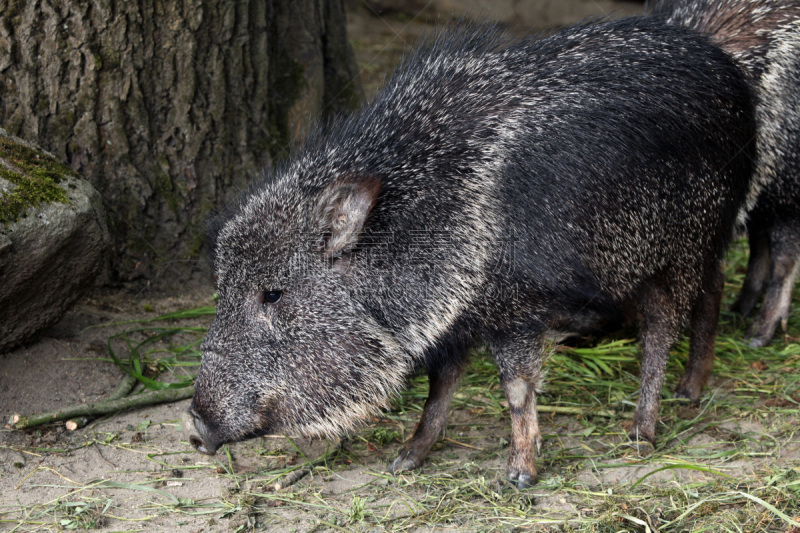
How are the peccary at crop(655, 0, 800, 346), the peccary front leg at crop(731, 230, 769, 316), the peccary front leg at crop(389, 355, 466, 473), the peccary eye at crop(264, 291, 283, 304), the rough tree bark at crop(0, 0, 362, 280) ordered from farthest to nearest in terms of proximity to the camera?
1. the peccary front leg at crop(731, 230, 769, 316)
2. the rough tree bark at crop(0, 0, 362, 280)
3. the peccary at crop(655, 0, 800, 346)
4. the peccary front leg at crop(389, 355, 466, 473)
5. the peccary eye at crop(264, 291, 283, 304)

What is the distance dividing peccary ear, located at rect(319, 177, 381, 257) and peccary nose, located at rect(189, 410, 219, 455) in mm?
821

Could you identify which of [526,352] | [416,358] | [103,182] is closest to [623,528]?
[526,352]

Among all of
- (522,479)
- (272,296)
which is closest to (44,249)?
(272,296)

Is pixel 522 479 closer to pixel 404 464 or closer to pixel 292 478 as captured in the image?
pixel 404 464

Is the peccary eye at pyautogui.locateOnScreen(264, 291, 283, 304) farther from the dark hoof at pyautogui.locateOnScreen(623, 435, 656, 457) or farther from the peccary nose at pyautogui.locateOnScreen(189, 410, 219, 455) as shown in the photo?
the dark hoof at pyautogui.locateOnScreen(623, 435, 656, 457)

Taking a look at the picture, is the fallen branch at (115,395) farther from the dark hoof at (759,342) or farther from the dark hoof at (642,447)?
the dark hoof at (759,342)

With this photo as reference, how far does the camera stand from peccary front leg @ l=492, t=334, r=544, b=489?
3270 mm

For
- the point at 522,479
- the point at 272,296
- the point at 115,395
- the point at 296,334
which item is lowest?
the point at 115,395

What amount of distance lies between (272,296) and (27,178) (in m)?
1.21

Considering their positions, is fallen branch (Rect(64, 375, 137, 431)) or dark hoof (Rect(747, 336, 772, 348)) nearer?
fallen branch (Rect(64, 375, 137, 431))

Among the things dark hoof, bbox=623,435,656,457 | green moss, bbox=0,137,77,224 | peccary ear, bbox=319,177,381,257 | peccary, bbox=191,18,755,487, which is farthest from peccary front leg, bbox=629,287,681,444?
green moss, bbox=0,137,77,224

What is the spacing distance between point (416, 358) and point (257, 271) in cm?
74

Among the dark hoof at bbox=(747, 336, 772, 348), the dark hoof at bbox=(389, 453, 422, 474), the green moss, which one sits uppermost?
the green moss

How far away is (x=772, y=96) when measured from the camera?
3.80 meters
